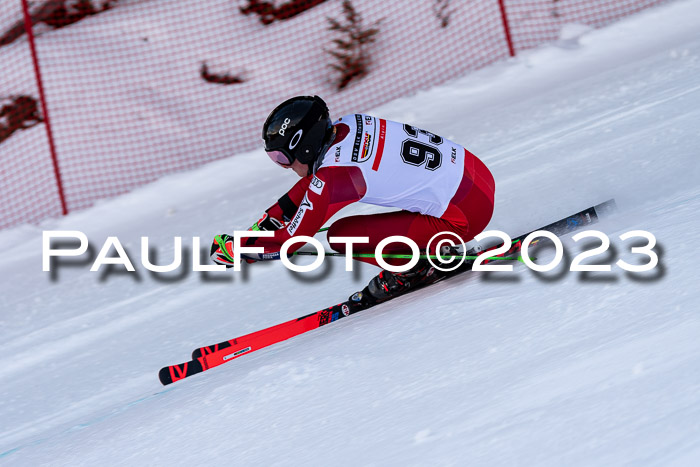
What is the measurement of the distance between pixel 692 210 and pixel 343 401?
5.91ft

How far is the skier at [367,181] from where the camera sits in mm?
3357

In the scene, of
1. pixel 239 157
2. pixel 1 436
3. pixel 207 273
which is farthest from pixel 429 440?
pixel 239 157

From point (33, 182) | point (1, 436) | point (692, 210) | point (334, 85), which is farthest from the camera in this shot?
point (334, 85)

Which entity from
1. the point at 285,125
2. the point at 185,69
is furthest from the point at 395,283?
the point at 185,69

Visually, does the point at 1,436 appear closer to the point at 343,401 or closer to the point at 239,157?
the point at 343,401

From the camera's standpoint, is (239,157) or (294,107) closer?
(294,107)

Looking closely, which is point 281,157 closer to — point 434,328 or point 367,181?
point 367,181

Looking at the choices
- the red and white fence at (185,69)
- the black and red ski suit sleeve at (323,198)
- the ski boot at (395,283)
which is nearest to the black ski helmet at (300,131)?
the black and red ski suit sleeve at (323,198)

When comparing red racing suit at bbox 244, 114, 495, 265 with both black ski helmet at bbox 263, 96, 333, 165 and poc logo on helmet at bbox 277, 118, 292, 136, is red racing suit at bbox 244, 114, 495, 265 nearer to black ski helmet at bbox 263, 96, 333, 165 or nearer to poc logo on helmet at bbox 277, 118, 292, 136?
black ski helmet at bbox 263, 96, 333, 165

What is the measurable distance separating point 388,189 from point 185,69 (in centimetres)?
710

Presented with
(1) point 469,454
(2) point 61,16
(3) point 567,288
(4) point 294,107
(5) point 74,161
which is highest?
(2) point 61,16

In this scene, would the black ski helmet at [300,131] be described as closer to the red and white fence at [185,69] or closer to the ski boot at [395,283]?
the ski boot at [395,283]

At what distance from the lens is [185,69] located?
9.91 meters

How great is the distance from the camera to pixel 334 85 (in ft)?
30.2
